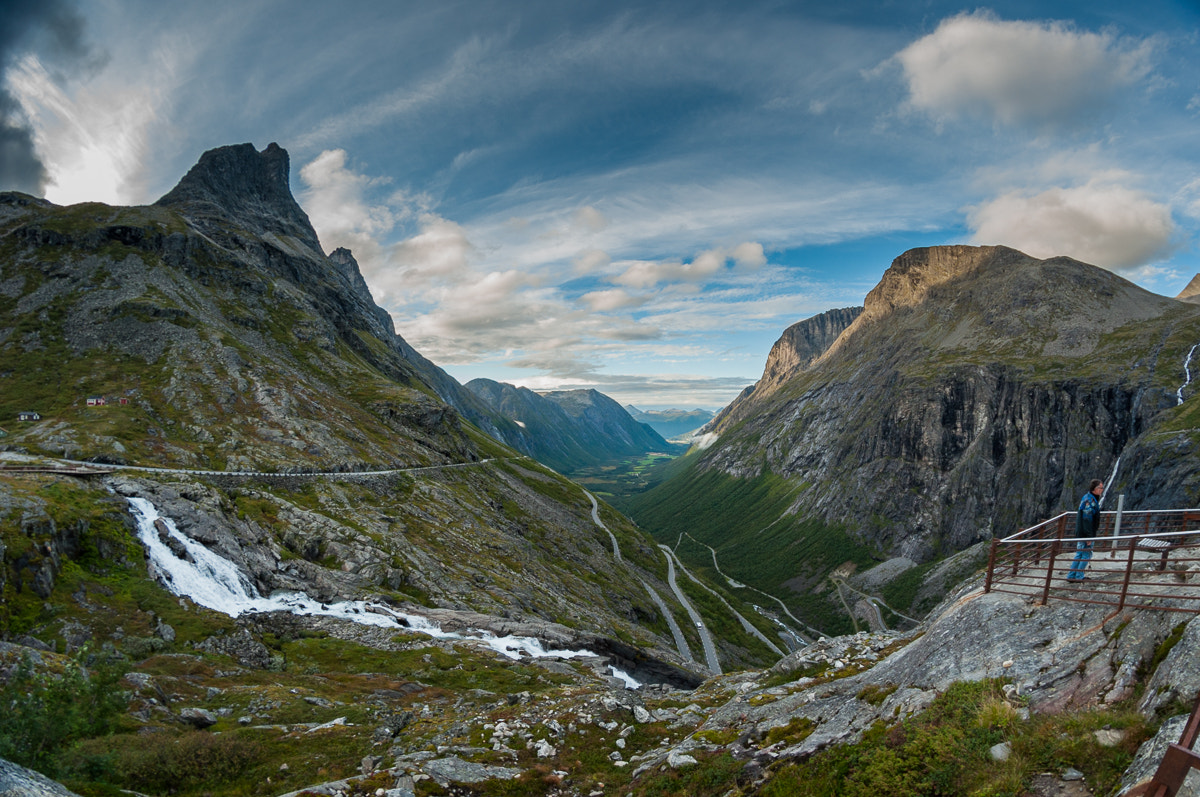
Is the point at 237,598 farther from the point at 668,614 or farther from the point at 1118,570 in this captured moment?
the point at 668,614

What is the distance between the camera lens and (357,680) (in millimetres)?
38875

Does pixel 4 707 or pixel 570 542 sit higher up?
pixel 4 707

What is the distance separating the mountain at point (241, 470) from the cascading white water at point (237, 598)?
136 cm

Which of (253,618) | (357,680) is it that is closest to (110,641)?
(253,618)

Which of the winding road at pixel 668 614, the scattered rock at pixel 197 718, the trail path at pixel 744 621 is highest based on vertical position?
the scattered rock at pixel 197 718

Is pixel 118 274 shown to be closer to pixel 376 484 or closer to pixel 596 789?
pixel 376 484

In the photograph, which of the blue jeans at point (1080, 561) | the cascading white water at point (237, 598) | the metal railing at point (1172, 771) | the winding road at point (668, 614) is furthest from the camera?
the winding road at point (668, 614)

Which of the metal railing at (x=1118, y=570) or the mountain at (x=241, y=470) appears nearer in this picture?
the metal railing at (x=1118, y=570)

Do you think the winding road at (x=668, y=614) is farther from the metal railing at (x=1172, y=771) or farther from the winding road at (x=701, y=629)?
the metal railing at (x=1172, y=771)

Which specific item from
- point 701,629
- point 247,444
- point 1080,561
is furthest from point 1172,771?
point 701,629

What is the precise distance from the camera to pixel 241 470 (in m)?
81.3

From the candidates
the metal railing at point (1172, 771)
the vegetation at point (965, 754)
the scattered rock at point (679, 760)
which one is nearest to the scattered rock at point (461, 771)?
the scattered rock at point (679, 760)

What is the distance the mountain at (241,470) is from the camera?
46.1m

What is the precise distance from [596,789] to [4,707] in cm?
2245
